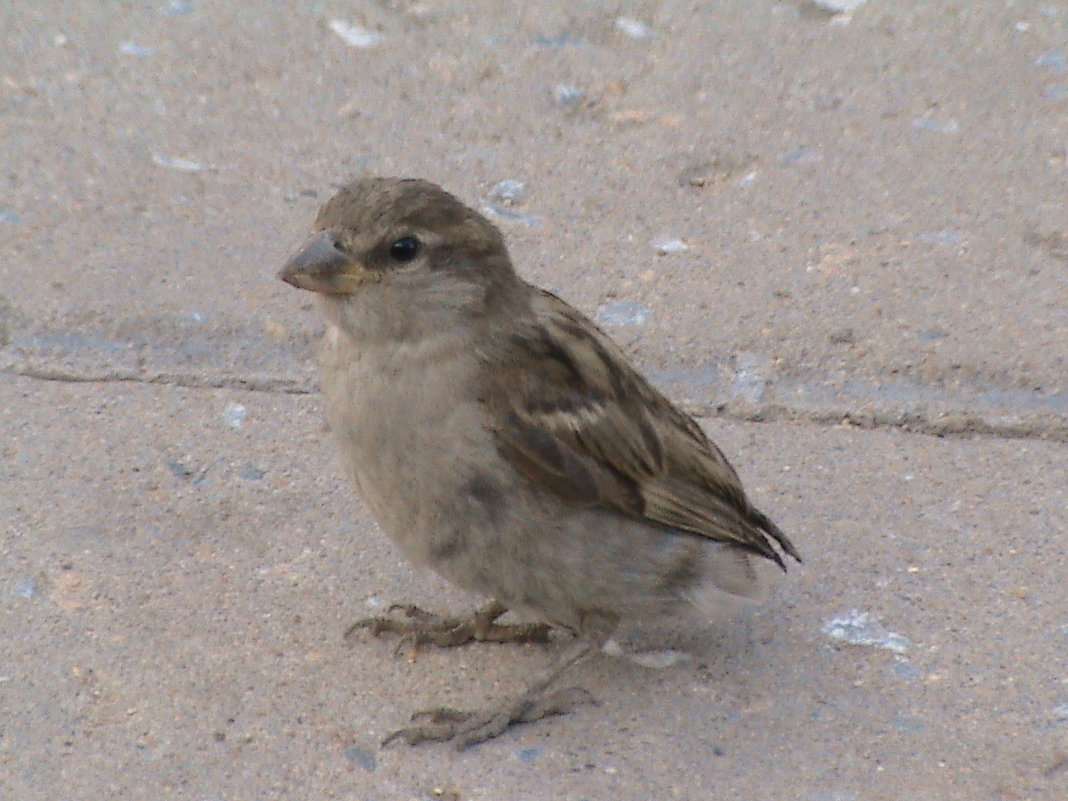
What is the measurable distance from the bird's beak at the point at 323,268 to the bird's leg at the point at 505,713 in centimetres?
74

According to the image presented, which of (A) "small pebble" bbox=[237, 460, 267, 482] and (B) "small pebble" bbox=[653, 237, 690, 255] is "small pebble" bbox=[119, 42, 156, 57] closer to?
(B) "small pebble" bbox=[653, 237, 690, 255]

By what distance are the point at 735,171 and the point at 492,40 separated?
38.3 inches

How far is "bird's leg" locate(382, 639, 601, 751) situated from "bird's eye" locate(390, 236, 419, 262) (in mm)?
762

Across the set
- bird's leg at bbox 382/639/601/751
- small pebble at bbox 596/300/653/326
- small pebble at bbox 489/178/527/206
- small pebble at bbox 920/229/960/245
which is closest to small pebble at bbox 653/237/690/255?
small pebble at bbox 596/300/653/326

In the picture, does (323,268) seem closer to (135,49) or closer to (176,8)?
(135,49)

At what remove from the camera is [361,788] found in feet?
9.33

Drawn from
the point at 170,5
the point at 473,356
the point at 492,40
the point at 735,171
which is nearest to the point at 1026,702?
the point at 473,356

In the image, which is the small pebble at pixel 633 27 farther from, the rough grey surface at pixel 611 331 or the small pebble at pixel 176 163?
the small pebble at pixel 176 163

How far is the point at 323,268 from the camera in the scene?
2.91 m

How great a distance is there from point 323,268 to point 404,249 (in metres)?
0.15

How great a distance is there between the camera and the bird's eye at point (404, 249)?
296 centimetres

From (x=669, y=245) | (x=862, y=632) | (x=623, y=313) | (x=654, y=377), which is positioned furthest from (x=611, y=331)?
(x=862, y=632)

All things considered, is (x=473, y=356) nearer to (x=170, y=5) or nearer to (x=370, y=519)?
(x=370, y=519)

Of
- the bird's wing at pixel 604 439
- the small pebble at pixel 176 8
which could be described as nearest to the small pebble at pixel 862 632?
the bird's wing at pixel 604 439
